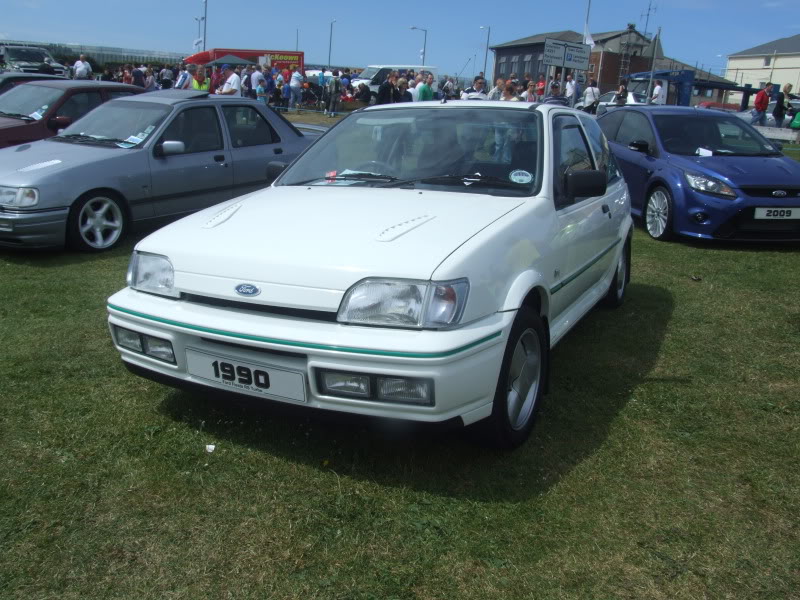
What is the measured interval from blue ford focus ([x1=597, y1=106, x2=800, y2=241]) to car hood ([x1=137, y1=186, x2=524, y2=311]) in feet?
16.5

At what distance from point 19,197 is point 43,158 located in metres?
0.67

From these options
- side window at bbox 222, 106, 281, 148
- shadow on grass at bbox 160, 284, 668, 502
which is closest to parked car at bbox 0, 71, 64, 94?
side window at bbox 222, 106, 281, 148

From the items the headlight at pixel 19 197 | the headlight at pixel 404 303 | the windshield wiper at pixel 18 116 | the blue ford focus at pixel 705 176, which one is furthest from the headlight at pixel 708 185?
the windshield wiper at pixel 18 116

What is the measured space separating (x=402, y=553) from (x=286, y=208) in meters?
1.75

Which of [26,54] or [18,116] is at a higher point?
[26,54]

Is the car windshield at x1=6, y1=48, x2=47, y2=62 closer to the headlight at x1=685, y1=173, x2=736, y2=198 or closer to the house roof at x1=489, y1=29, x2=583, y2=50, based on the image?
the headlight at x1=685, y1=173, x2=736, y2=198

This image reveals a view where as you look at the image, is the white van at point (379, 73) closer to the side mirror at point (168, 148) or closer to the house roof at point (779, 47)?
the side mirror at point (168, 148)

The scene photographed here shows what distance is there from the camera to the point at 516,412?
3203mm

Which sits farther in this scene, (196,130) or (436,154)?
(196,130)

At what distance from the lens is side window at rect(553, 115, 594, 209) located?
148 inches

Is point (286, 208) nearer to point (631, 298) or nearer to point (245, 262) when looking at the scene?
point (245, 262)

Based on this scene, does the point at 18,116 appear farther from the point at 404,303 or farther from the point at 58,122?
the point at 404,303

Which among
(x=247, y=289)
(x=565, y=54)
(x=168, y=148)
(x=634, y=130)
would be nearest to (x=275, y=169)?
A: (x=247, y=289)

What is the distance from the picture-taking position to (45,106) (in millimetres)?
8938
